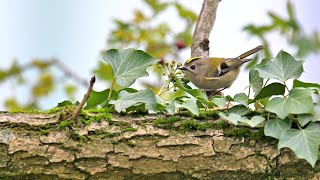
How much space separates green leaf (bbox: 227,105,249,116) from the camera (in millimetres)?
2521

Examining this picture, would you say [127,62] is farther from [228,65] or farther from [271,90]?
[228,65]

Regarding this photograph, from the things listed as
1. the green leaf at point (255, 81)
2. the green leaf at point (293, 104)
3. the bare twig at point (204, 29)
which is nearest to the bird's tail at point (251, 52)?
the bare twig at point (204, 29)

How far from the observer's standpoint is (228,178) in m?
2.35

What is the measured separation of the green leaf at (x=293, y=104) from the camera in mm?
2350

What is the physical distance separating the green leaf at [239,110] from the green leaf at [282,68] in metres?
0.17

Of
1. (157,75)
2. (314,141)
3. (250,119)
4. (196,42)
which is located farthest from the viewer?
(157,75)

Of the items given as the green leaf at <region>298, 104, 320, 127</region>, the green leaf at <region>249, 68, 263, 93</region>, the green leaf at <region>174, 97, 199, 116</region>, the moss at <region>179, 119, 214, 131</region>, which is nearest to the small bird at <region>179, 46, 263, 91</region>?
the green leaf at <region>249, 68, 263, 93</region>

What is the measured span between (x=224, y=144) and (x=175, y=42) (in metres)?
2.12

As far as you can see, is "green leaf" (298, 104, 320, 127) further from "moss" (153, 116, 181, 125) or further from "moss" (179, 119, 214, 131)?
"moss" (153, 116, 181, 125)

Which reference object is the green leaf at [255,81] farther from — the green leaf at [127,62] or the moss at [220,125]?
the green leaf at [127,62]

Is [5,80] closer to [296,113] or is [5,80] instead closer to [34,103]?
[34,103]

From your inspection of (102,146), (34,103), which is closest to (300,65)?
(102,146)

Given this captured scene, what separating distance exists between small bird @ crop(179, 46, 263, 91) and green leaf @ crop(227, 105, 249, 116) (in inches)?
34.8

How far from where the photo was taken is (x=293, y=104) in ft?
7.82
